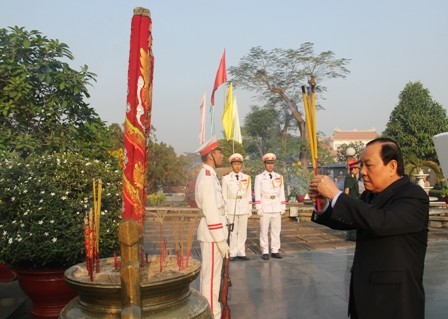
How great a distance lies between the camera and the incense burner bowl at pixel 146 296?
5.98 ft

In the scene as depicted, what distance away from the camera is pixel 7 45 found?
14.0 feet

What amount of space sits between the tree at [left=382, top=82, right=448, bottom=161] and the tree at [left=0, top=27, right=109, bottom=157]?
22.6 m

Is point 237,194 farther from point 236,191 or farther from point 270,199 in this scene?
point 270,199

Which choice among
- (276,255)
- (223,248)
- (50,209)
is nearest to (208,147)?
(223,248)

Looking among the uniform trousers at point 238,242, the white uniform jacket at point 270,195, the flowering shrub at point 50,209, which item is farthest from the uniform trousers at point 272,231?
the flowering shrub at point 50,209

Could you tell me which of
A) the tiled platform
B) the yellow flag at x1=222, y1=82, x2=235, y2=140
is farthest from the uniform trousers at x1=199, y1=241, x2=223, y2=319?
the yellow flag at x1=222, y1=82, x2=235, y2=140

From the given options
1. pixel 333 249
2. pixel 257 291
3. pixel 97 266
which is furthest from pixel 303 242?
pixel 97 266

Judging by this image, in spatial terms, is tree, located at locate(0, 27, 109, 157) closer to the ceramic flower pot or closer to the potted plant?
the potted plant

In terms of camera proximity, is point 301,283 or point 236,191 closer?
point 301,283

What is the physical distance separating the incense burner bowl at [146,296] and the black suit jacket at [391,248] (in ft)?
2.55

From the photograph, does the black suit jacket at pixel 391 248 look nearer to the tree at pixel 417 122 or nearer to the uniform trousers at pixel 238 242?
the uniform trousers at pixel 238 242

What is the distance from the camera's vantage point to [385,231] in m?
1.85

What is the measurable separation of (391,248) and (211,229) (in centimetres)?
211

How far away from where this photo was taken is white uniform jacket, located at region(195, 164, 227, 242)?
3826 millimetres
